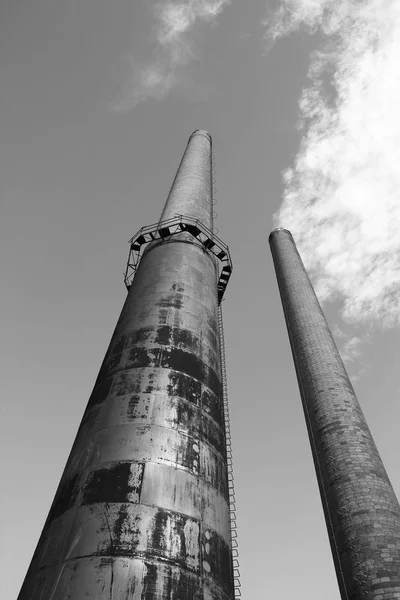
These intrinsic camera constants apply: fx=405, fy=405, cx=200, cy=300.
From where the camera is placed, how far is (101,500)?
206 inches

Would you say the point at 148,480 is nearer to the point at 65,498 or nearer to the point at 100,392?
the point at 65,498

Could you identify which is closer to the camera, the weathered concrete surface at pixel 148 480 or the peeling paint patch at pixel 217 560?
the weathered concrete surface at pixel 148 480

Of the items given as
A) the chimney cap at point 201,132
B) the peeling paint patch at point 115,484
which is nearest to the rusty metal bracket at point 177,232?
the peeling paint patch at point 115,484

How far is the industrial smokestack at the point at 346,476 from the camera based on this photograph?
364 inches

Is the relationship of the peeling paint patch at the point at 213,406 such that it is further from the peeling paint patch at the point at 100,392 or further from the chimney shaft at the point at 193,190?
the chimney shaft at the point at 193,190

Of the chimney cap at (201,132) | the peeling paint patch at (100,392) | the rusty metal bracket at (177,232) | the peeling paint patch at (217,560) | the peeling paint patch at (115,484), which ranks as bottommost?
the peeling paint patch at (217,560)

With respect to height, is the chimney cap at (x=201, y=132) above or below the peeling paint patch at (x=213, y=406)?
above

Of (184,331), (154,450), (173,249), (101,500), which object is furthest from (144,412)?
(173,249)

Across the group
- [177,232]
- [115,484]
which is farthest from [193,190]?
[115,484]

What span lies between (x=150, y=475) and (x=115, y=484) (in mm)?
473

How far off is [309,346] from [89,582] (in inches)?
492

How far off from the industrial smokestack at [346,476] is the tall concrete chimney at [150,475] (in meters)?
5.29

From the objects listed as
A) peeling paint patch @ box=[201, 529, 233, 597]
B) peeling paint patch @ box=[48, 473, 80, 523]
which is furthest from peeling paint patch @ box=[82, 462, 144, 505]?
peeling paint patch @ box=[201, 529, 233, 597]

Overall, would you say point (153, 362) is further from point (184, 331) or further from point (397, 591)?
point (397, 591)
